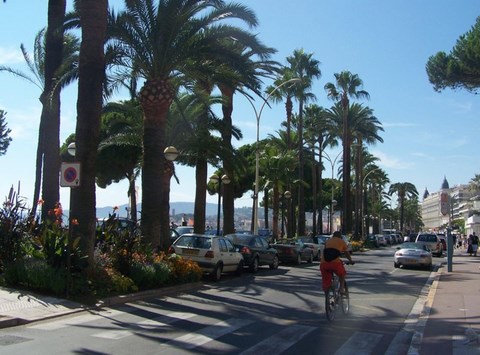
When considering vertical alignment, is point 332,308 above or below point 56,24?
below

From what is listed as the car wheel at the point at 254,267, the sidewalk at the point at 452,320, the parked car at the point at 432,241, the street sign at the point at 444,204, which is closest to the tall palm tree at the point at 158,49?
the car wheel at the point at 254,267

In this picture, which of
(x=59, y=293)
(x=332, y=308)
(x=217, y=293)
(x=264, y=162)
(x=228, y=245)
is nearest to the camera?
(x=332, y=308)

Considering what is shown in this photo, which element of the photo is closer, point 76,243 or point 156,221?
point 76,243

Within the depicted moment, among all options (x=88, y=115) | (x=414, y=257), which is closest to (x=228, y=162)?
(x=414, y=257)

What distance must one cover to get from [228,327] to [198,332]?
0.76 metres

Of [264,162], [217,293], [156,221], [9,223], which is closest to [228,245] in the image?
[156,221]

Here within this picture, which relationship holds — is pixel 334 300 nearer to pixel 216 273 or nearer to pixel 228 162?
pixel 216 273

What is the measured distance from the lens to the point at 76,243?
11875mm

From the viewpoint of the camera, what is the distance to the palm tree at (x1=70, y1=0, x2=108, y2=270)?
12984mm

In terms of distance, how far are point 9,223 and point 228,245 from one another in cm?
798

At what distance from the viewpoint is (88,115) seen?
523 inches

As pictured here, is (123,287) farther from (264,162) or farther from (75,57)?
(264,162)

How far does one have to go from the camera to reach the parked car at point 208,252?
17.4 m

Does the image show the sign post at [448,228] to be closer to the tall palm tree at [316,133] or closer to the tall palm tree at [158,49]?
the tall palm tree at [158,49]
